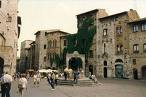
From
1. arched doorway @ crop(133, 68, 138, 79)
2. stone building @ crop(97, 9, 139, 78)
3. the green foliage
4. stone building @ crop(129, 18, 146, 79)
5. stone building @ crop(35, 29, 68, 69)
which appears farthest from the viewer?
stone building @ crop(35, 29, 68, 69)

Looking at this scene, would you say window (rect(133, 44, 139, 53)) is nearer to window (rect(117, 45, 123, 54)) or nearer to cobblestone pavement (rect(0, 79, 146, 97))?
window (rect(117, 45, 123, 54))

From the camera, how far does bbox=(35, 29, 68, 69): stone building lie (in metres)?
67.1

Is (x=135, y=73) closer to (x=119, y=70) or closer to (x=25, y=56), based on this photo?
(x=119, y=70)

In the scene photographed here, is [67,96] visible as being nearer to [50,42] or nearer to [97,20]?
[97,20]

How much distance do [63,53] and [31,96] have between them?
1716 inches

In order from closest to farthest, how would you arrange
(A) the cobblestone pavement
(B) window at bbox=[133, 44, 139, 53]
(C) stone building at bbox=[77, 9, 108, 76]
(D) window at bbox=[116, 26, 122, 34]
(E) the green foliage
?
1. (A) the cobblestone pavement
2. (B) window at bbox=[133, 44, 139, 53]
3. (D) window at bbox=[116, 26, 122, 34]
4. (C) stone building at bbox=[77, 9, 108, 76]
5. (E) the green foliage

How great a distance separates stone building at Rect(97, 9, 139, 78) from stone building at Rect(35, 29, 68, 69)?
16400mm

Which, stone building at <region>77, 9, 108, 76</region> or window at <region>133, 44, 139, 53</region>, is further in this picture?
A: stone building at <region>77, 9, 108, 76</region>

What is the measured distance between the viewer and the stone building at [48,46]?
67062 mm

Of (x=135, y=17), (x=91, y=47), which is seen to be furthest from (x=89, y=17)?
(x=135, y=17)

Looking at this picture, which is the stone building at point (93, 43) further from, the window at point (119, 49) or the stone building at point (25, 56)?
the stone building at point (25, 56)

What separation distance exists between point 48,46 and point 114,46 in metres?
25.6

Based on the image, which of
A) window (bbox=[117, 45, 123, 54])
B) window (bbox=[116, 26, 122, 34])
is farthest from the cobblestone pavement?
window (bbox=[116, 26, 122, 34])

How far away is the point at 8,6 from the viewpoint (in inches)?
1566
